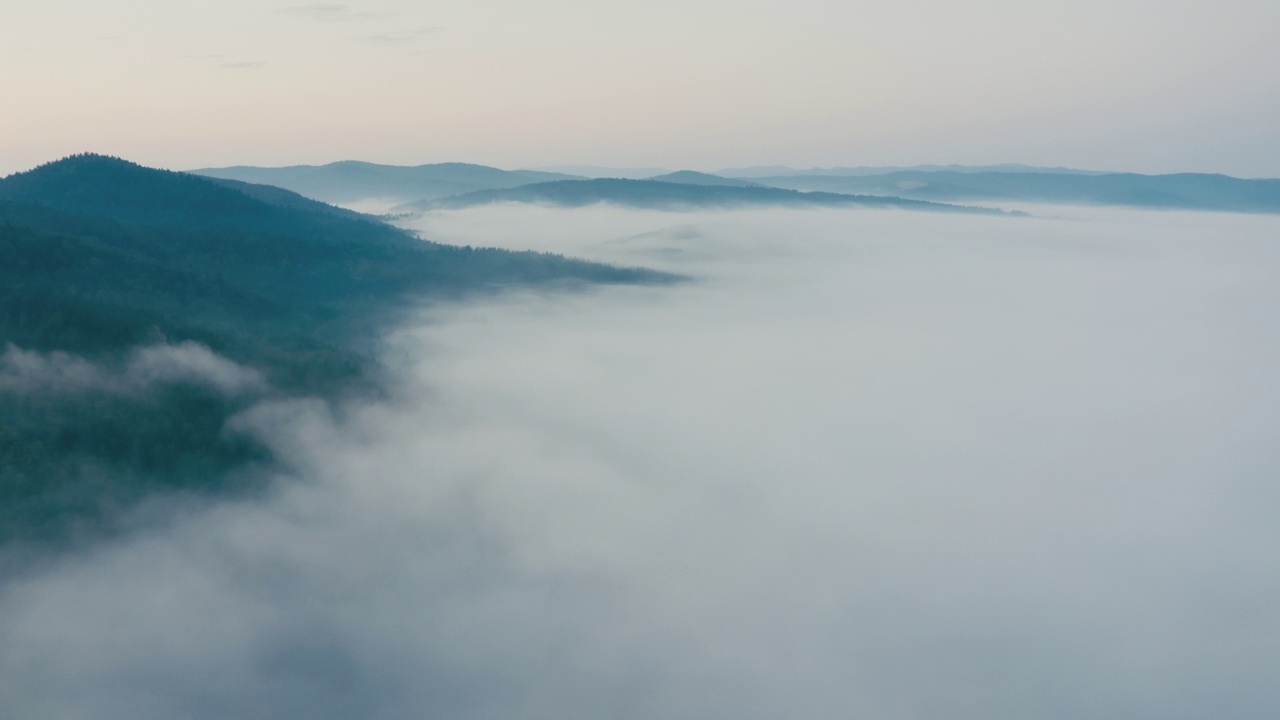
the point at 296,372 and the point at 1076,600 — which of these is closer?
the point at 296,372

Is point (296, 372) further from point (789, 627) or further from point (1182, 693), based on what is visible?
point (1182, 693)

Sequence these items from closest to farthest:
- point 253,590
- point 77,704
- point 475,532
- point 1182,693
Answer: point 77,704 → point 253,590 → point 1182,693 → point 475,532

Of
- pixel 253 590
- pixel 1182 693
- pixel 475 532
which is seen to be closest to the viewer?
pixel 253 590

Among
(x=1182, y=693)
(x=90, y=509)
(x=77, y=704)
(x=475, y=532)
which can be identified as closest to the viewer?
(x=77, y=704)

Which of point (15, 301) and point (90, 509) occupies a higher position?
point (15, 301)

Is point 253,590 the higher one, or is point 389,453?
point 389,453

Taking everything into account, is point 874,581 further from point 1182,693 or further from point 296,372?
point 296,372

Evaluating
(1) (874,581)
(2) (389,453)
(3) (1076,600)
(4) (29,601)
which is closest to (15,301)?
(4) (29,601)

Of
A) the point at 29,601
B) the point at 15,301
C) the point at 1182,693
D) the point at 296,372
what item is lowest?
the point at 1182,693

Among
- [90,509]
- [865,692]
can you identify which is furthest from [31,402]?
[865,692]
